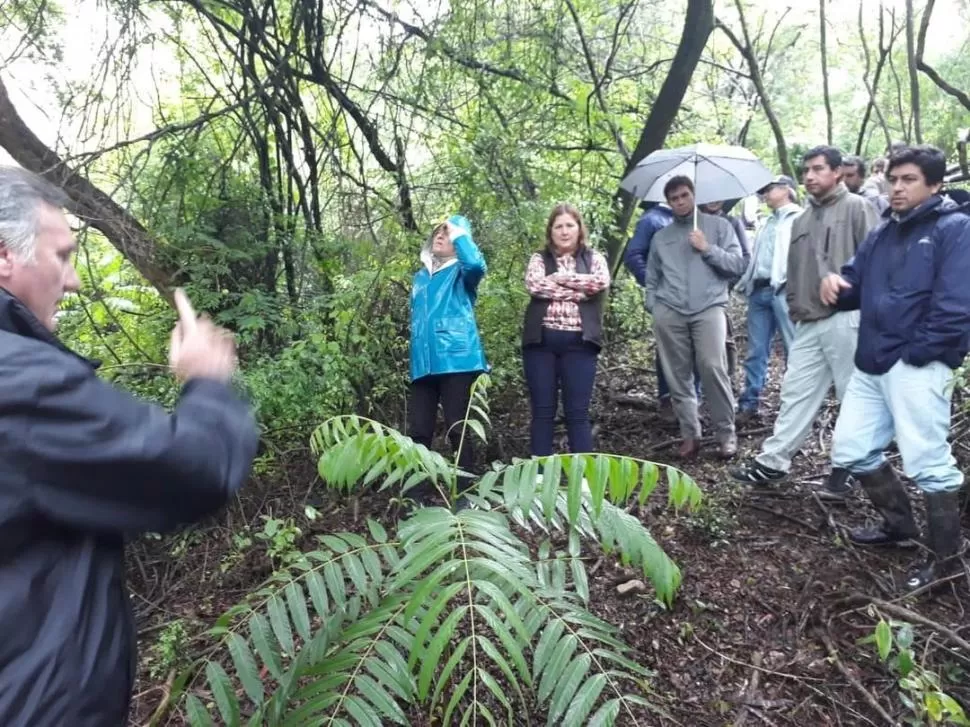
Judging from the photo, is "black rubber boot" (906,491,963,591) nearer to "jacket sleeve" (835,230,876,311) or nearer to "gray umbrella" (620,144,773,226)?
"jacket sleeve" (835,230,876,311)

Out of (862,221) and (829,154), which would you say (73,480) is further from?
(862,221)

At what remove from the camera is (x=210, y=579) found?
424cm

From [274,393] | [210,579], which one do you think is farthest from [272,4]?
[210,579]

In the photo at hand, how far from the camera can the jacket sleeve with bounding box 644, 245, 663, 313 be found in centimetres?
519

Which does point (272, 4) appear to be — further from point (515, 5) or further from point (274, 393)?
point (274, 393)

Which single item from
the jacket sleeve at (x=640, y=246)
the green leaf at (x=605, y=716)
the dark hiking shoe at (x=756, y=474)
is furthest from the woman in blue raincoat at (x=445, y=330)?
the green leaf at (x=605, y=716)

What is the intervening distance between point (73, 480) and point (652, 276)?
178 inches

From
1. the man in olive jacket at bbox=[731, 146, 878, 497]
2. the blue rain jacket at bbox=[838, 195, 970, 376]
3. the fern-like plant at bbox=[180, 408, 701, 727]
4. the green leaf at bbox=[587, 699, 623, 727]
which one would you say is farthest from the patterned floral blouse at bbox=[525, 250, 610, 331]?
the green leaf at bbox=[587, 699, 623, 727]

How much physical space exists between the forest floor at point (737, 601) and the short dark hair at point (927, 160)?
189 cm

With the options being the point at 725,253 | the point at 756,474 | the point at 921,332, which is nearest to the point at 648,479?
the point at 921,332

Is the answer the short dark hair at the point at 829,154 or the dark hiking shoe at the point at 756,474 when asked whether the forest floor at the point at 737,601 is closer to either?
the dark hiking shoe at the point at 756,474

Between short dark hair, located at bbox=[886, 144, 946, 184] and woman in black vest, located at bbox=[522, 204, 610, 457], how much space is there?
70.1 inches

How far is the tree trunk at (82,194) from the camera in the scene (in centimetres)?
440

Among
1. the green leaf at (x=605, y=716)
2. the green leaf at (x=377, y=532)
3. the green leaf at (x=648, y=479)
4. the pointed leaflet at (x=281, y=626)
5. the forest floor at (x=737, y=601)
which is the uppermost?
the green leaf at (x=648, y=479)
